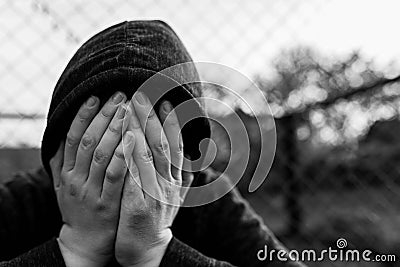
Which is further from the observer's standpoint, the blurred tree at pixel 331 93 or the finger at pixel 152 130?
the blurred tree at pixel 331 93

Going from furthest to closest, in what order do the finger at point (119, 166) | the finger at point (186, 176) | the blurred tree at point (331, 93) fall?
the blurred tree at point (331, 93)
the finger at point (186, 176)
the finger at point (119, 166)

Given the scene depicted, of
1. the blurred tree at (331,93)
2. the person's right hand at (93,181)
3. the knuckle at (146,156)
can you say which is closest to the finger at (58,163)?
the person's right hand at (93,181)

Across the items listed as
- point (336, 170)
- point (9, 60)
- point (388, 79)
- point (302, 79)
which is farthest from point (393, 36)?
point (9, 60)

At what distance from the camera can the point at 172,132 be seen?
0.55 metres

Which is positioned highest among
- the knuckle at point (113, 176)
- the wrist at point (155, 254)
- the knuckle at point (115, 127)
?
the knuckle at point (115, 127)

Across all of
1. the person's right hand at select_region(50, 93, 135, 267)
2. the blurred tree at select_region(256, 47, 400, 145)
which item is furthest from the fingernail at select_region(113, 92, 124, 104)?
the blurred tree at select_region(256, 47, 400, 145)

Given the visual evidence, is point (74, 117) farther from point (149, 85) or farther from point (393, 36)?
point (393, 36)

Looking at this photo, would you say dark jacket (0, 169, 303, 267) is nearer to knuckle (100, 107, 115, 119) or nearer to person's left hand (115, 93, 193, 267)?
person's left hand (115, 93, 193, 267)

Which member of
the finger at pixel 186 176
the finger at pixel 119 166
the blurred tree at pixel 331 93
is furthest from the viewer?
the blurred tree at pixel 331 93

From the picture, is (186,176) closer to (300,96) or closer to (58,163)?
(58,163)

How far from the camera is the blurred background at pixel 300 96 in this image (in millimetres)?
943

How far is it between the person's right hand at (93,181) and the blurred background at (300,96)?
0.35 m

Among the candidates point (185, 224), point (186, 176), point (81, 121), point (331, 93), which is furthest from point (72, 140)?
point (331, 93)

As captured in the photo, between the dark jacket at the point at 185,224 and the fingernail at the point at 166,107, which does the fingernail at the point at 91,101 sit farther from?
the dark jacket at the point at 185,224
